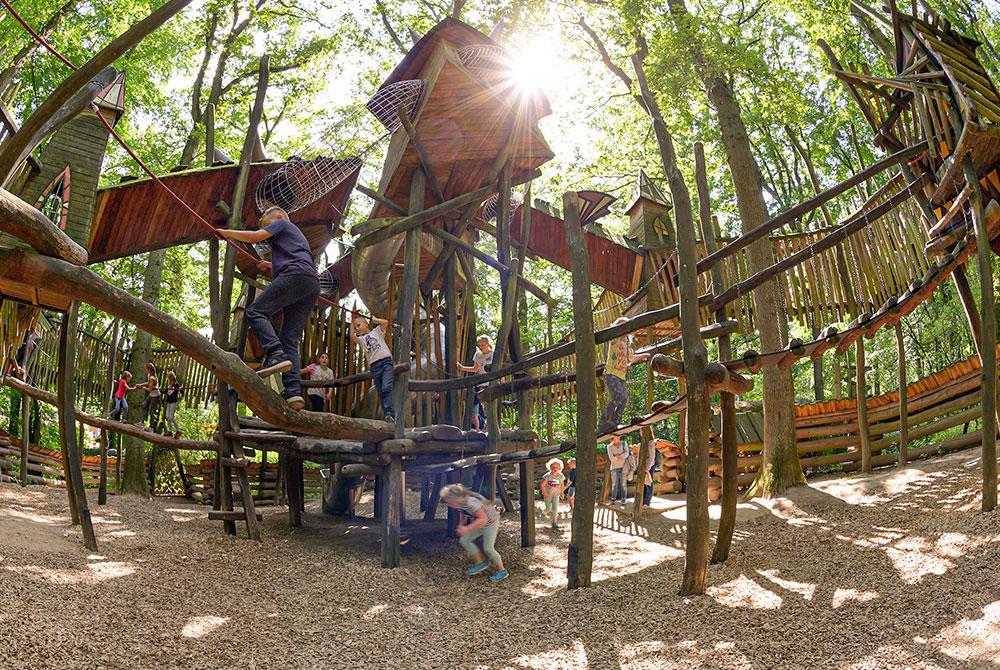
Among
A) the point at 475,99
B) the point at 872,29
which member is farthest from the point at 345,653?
the point at 872,29

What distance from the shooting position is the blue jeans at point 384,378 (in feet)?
25.8

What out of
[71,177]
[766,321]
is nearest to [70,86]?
[71,177]

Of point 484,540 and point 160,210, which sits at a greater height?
point 160,210

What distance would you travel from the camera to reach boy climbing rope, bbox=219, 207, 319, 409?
600 centimetres

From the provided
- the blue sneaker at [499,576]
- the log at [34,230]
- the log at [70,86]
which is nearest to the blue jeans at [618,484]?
the blue sneaker at [499,576]

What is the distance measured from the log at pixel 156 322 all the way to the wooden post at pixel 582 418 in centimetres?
215

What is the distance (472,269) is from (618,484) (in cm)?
421

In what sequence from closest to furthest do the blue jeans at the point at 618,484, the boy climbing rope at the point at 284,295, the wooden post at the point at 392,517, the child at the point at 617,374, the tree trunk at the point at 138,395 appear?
the boy climbing rope at the point at 284,295
the wooden post at the point at 392,517
the child at the point at 617,374
the blue jeans at the point at 618,484
the tree trunk at the point at 138,395

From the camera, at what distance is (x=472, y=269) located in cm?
1084

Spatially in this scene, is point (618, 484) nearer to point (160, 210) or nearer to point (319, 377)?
point (319, 377)

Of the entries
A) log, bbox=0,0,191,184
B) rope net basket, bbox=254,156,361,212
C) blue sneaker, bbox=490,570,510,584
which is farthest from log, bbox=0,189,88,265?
rope net basket, bbox=254,156,361,212

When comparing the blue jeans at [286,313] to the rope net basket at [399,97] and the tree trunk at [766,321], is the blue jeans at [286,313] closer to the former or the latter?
the rope net basket at [399,97]

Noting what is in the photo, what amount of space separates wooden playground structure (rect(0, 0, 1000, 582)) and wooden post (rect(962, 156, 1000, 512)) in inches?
0.8

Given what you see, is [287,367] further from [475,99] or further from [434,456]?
[475,99]
